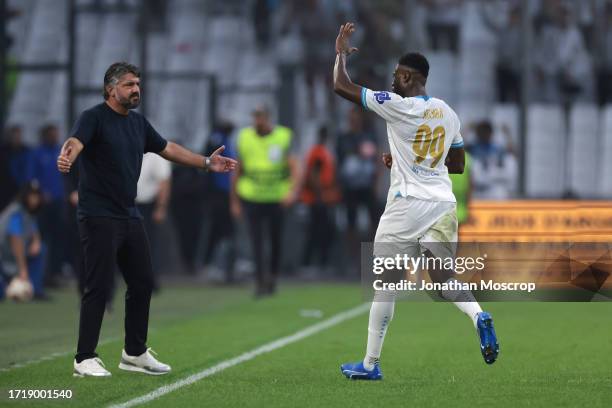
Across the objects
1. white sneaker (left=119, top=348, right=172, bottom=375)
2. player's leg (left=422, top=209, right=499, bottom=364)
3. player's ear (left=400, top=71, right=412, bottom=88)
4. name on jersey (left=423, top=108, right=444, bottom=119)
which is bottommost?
white sneaker (left=119, top=348, right=172, bottom=375)

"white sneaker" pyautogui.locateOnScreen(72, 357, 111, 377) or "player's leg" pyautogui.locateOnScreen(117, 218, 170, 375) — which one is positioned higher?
"player's leg" pyautogui.locateOnScreen(117, 218, 170, 375)

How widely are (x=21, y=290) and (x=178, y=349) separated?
5847 millimetres

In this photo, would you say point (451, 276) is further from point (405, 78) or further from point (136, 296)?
point (136, 296)

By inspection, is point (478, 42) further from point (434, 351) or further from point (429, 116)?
point (429, 116)

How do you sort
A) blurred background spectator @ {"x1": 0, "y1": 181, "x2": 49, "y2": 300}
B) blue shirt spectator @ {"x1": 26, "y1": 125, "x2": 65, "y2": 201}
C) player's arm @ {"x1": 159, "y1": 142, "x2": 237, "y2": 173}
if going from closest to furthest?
player's arm @ {"x1": 159, "y1": 142, "x2": 237, "y2": 173} < blurred background spectator @ {"x1": 0, "y1": 181, "x2": 49, "y2": 300} < blue shirt spectator @ {"x1": 26, "y1": 125, "x2": 65, "y2": 201}

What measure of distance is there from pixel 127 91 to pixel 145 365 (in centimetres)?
176

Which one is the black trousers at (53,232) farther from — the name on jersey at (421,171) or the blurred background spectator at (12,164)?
the name on jersey at (421,171)

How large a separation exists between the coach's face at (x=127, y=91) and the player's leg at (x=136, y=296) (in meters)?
0.78

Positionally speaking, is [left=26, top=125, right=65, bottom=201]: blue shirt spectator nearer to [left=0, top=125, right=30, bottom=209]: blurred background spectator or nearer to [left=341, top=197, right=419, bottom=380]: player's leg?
[left=0, top=125, right=30, bottom=209]: blurred background spectator

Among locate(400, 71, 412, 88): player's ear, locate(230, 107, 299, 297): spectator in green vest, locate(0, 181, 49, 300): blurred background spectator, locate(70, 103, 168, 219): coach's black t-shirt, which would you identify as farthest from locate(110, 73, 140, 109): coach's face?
locate(230, 107, 299, 297): spectator in green vest

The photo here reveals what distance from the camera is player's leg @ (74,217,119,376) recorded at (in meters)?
9.70

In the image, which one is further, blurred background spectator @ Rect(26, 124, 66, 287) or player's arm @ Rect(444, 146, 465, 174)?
blurred background spectator @ Rect(26, 124, 66, 287)

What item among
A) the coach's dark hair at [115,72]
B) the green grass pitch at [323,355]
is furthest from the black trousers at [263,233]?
the coach's dark hair at [115,72]

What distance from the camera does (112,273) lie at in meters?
9.92
